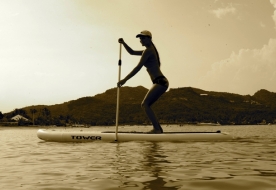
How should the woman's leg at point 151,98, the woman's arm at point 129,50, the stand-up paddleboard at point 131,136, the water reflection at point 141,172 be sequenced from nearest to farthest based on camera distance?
the water reflection at point 141,172 → the stand-up paddleboard at point 131,136 → the woman's leg at point 151,98 → the woman's arm at point 129,50

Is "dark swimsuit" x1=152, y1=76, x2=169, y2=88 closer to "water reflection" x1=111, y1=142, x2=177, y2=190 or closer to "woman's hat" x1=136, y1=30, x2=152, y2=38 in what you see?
"woman's hat" x1=136, y1=30, x2=152, y2=38

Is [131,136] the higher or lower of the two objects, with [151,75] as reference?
lower

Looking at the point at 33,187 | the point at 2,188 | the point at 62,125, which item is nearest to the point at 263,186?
the point at 33,187

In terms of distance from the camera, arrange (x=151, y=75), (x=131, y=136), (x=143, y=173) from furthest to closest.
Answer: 1. (x=151, y=75)
2. (x=131, y=136)
3. (x=143, y=173)

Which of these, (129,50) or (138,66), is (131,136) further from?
(129,50)

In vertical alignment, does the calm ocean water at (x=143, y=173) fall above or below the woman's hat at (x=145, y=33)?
below

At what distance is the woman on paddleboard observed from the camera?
12.3 metres

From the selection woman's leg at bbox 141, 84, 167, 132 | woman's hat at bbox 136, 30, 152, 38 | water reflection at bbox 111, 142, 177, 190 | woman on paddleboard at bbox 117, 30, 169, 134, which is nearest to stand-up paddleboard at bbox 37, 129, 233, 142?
woman on paddleboard at bbox 117, 30, 169, 134

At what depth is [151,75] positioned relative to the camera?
12.6 meters

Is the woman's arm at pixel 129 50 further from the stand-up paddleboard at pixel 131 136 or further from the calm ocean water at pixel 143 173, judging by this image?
the calm ocean water at pixel 143 173

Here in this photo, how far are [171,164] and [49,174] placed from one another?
2359mm

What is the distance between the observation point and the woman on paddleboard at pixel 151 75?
12328mm

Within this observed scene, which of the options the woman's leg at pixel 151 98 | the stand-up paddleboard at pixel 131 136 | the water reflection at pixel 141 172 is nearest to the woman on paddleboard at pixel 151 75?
the woman's leg at pixel 151 98

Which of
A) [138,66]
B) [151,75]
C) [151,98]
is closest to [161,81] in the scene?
[151,75]
